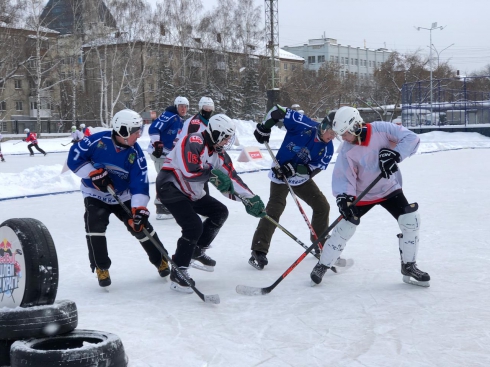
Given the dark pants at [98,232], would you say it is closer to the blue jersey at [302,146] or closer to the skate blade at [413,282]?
the blue jersey at [302,146]

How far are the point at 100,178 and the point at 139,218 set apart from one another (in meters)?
0.35

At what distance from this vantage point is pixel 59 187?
353 inches

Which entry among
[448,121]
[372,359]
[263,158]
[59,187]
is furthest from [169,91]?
[372,359]

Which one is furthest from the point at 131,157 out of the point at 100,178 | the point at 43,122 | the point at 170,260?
the point at 43,122

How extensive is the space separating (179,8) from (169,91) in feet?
15.7

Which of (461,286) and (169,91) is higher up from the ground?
(169,91)

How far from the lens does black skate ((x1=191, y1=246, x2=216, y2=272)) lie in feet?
13.4

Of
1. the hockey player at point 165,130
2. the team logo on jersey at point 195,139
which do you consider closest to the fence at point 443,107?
the hockey player at point 165,130

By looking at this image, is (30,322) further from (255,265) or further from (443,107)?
(443,107)

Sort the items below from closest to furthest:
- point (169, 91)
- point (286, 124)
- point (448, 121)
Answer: point (286, 124) < point (448, 121) < point (169, 91)

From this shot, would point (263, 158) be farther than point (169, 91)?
No

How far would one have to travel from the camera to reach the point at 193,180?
369 centimetres

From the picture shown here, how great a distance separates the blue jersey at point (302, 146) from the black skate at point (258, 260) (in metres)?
0.56

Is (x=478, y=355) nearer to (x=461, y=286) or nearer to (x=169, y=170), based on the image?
(x=461, y=286)
